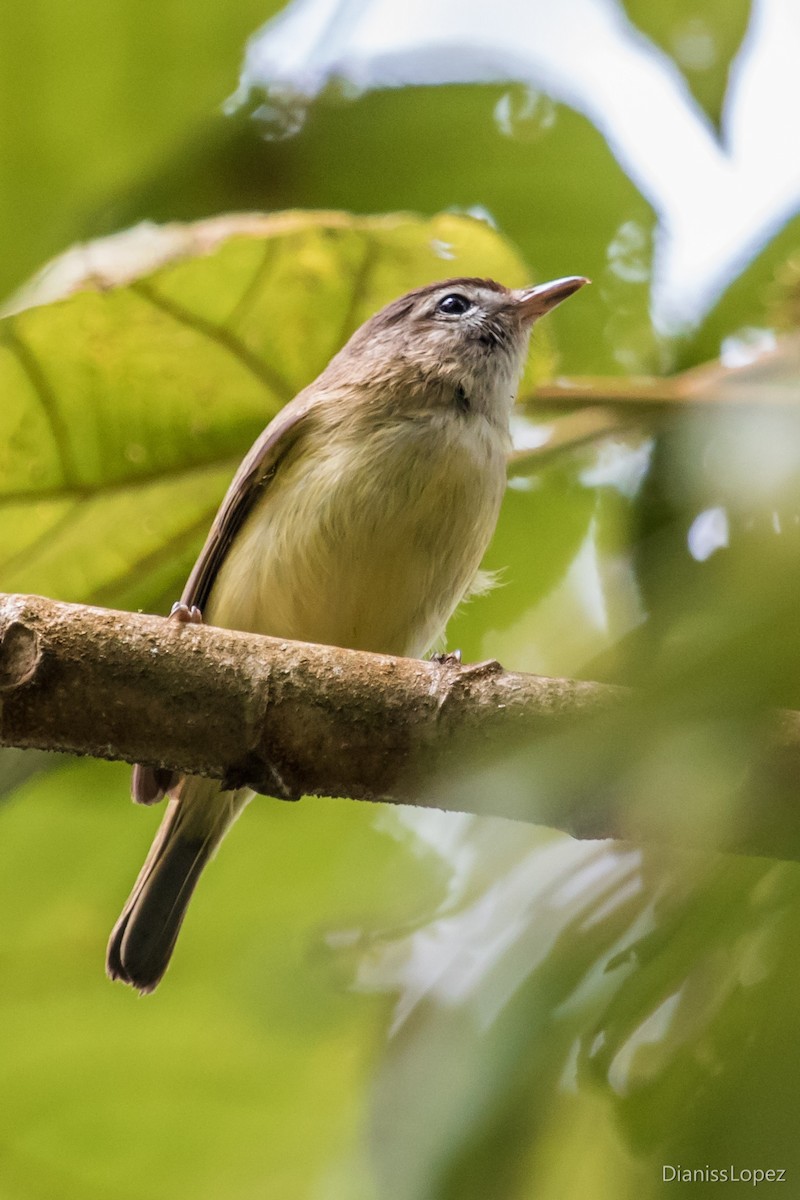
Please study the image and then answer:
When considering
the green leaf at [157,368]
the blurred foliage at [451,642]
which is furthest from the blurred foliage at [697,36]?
the green leaf at [157,368]

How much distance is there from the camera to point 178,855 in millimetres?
2631

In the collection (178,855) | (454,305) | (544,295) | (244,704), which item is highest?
(454,305)

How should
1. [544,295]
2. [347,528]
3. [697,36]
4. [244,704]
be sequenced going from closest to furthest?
[697,36]
[244,704]
[544,295]
[347,528]

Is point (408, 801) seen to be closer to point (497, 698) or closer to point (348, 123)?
point (497, 698)

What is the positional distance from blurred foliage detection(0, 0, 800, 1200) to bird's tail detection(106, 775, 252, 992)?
0.05 m

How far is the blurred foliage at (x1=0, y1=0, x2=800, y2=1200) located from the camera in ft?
2.22

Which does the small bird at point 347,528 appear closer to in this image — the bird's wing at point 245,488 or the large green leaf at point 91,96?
the bird's wing at point 245,488

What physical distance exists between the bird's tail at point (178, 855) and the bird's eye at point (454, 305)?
118 cm

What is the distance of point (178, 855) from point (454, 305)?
135 cm

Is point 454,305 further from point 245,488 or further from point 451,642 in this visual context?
point 451,642

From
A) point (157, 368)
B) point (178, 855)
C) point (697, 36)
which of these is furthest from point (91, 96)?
point (178, 855)

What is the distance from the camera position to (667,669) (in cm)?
58

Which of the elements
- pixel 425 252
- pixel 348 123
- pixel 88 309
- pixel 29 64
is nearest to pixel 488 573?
pixel 425 252

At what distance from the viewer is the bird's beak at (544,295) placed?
2012 millimetres
